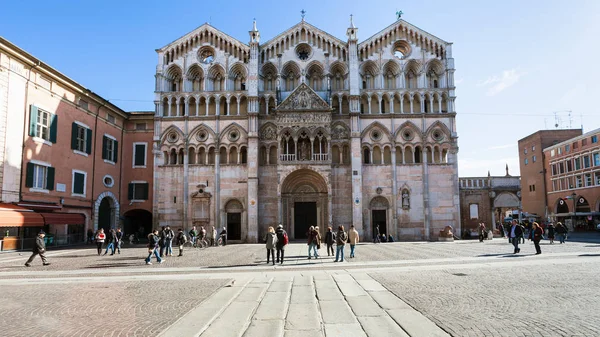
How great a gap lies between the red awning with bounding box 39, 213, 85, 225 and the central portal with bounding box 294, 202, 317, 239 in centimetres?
1922

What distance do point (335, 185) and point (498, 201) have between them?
19.0m

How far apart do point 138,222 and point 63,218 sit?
37.6 feet

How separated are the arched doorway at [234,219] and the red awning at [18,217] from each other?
15588mm

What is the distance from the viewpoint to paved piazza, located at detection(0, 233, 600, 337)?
800cm

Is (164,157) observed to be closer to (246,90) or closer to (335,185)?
(246,90)

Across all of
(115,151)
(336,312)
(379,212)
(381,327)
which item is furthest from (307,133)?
(381,327)

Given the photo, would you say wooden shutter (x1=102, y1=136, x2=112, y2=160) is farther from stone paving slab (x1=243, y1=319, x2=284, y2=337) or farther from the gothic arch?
stone paving slab (x1=243, y1=319, x2=284, y2=337)

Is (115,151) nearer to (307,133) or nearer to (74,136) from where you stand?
(74,136)

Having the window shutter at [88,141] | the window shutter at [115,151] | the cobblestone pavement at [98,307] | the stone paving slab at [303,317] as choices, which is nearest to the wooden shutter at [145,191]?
the window shutter at [115,151]

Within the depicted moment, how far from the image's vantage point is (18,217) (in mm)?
26375

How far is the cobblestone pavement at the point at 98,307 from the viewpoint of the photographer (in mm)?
8172

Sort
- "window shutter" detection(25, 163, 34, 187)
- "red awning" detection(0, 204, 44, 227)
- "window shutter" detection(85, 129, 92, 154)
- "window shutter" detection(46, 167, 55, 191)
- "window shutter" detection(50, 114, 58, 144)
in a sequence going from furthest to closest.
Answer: "window shutter" detection(85, 129, 92, 154) → "window shutter" detection(50, 114, 58, 144) → "window shutter" detection(46, 167, 55, 191) → "window shutter" detection(25, 163, 34, 187) → "red awning" detection(0, 204, 44, 227)

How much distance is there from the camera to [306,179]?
130 ft

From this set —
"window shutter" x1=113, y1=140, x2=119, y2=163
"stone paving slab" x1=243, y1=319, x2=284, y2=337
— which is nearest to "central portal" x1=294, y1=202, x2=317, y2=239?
"window shutter" x1=113, y1=140, x2=119, y2=163
